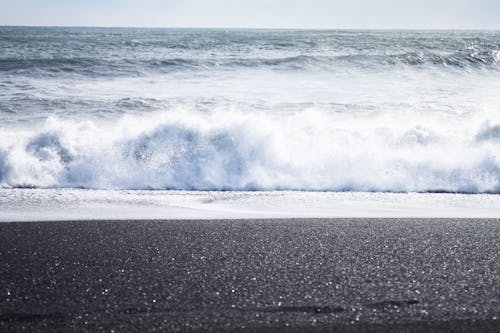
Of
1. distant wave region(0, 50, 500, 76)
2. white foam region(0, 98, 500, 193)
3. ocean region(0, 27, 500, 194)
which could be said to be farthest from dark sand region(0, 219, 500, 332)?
distant wave region(0, 50, 500, 76)

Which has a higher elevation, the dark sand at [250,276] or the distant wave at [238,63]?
the distant wave at [238,63]

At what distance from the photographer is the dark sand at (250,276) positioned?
1944mm

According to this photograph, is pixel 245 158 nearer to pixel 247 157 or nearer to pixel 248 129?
pixel 247 157

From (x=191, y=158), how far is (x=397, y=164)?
242 centimetres

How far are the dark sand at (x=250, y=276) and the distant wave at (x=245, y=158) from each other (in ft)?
6.42

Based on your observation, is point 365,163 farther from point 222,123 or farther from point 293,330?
point 293,330

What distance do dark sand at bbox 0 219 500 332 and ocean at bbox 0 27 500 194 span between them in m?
2.06

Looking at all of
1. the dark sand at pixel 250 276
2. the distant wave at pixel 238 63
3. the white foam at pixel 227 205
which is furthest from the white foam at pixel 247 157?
the distant wave at pixel 238 63

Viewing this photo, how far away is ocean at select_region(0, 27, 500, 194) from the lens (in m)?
5.33

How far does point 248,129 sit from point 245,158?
19.5 inches

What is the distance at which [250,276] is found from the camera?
2367mm

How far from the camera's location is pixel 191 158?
5.66 m

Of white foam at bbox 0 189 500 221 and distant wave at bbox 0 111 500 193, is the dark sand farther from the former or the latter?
distant wave at bbox 0 111 500 193

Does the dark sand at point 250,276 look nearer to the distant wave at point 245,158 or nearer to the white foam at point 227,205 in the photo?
the white foam at point 227,205
